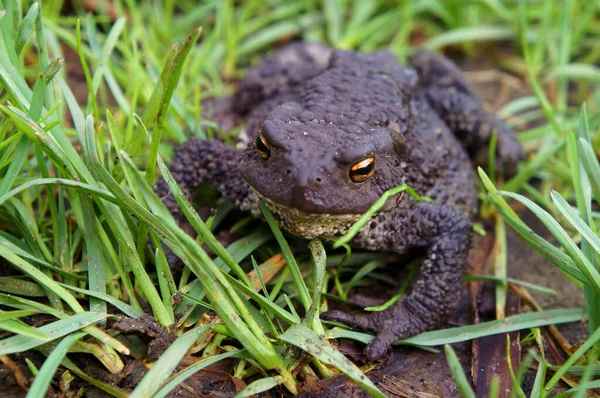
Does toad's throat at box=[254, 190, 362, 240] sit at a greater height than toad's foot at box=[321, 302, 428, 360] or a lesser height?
greater

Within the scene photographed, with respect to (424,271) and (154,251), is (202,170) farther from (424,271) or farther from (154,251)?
(424,271)

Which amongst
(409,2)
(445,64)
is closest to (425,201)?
(445,64)

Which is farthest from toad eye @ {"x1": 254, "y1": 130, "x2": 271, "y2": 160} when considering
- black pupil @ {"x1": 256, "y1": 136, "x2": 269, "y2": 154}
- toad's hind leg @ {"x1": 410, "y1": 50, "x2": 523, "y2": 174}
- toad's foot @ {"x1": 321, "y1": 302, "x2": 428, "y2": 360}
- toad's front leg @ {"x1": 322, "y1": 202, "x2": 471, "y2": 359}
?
toad's hind leg @ {"x1": 410, "y1": 50, "x2": 523, "y2": 174}

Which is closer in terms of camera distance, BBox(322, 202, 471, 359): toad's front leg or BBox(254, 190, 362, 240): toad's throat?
BBox(254, 190, 362, 240): toad's throat

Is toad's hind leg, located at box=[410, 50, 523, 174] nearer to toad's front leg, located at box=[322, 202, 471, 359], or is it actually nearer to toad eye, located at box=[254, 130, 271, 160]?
toad's front leg, located at box=[322, 202, 471, 359]

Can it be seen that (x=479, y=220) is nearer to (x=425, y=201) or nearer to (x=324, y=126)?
(x=425, y=201)

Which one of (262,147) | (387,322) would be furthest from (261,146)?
(387,322)
